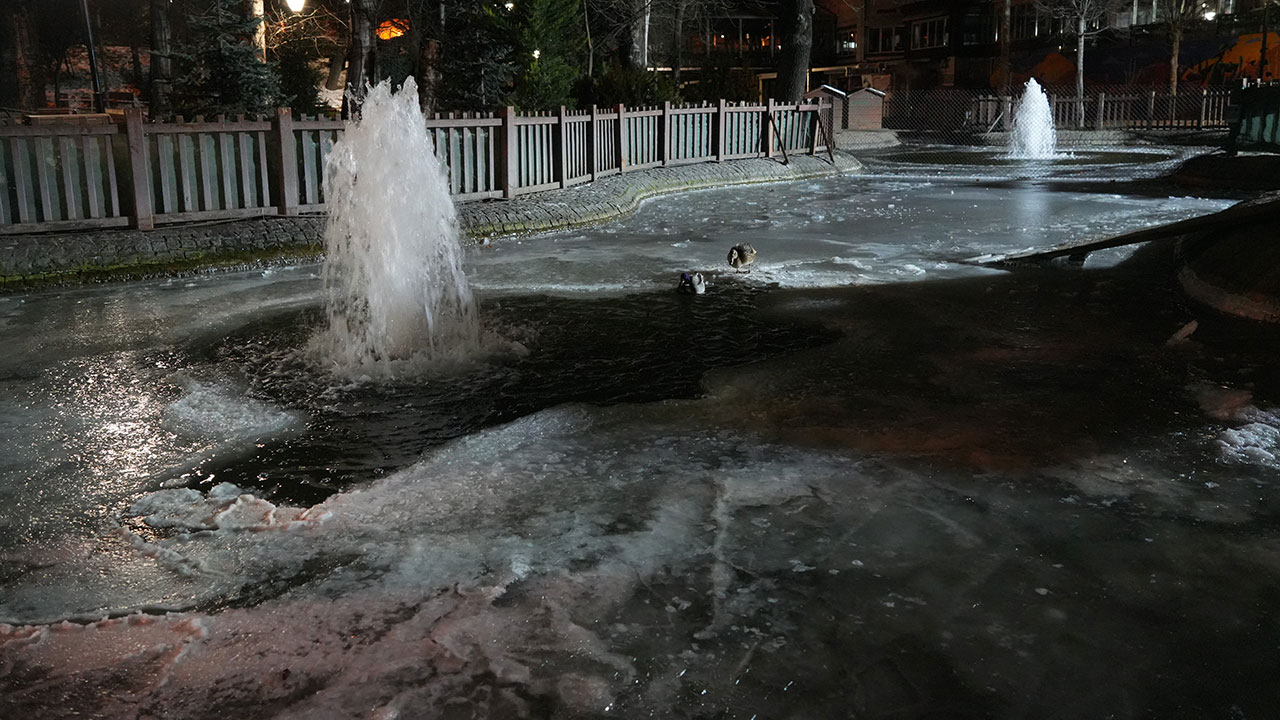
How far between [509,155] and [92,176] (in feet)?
19.1

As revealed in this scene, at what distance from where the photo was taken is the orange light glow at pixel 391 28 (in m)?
37.6

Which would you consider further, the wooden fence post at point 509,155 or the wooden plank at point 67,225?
the wooden fence post at point 509,155

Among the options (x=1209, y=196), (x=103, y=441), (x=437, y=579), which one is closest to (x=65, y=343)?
(x=103, y=441)

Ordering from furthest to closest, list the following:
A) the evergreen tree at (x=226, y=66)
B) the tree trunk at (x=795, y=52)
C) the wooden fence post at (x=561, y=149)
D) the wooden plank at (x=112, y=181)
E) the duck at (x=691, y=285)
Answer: the tree trunk at (x=795, y=52) → the evergreen tree at (x=226, y=66) → the wooden fence post at (x=561, y=149) → the wooden plank at (x=112, y=181) → the duck at (x=691, y=285)

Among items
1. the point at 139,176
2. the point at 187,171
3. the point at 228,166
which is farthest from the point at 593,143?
the point at 139,176

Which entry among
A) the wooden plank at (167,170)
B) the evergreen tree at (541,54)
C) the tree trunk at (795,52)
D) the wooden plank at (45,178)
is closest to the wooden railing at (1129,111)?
the tree trunk at (795,52)

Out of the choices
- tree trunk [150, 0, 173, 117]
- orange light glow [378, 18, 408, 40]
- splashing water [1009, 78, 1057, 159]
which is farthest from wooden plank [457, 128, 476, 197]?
orange light glow [378, 18, 408, 40]

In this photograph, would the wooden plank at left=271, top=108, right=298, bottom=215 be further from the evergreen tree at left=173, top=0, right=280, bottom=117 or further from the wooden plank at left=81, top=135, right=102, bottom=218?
the evergreen tree at left=173, top=0, right=280, bottom=117

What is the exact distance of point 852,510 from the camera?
15.2 feet

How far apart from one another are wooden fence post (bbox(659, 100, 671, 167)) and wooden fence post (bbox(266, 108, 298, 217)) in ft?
33.7

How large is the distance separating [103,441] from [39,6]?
49.6 m

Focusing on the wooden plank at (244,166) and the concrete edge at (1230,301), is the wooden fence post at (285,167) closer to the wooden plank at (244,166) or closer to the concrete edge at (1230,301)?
the wooden plank at (244,166)

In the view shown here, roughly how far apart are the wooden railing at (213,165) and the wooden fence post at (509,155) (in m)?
0.02

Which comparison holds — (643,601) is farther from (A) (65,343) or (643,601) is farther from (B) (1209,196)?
(B) (1209,196)
